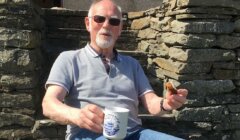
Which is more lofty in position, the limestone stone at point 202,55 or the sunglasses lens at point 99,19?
the sunglasses lens at point 99,19

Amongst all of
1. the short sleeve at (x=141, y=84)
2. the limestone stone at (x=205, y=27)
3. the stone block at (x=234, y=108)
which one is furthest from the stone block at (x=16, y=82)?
the stone block at (x=234, y=108)

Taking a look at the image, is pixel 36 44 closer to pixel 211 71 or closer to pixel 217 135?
pixel 211 71

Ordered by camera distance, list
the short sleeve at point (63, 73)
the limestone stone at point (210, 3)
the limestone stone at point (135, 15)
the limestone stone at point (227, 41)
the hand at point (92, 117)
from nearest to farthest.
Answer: the hand at point (92, 117) → the short sleeve at point (63, 73) → the limestone stone at point (210, 3) → the limestone stone at point (227, 41) → the limestone stone at point (135, 15)

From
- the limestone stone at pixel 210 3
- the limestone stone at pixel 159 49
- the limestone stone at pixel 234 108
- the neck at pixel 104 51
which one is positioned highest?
the limestone stone at pixel 210 3

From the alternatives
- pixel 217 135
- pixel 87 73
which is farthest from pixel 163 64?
pixel 87 73

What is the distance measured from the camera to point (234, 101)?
14.7ft

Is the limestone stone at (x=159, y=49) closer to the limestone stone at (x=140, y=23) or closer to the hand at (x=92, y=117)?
the limestone stone at (x=140, y=23)

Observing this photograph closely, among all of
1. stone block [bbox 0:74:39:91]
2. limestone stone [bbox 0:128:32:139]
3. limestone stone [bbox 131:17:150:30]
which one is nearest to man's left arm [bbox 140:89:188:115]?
stone block [bbox 0:74:39:91]

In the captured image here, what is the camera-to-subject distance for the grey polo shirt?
10.5 ft

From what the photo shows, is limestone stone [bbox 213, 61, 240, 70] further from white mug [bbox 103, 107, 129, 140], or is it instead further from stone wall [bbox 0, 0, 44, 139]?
white mug [bbox 103, 107, 129, 140]

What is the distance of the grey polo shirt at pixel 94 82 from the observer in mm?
3188

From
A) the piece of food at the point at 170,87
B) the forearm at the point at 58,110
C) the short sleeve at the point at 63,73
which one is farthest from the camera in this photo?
the short sleeve at the point at 63,73

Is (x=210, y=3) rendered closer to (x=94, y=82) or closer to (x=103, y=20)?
(x=103, y=20)

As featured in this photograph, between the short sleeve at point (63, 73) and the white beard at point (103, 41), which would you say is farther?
the white beard at point (103, 41)
